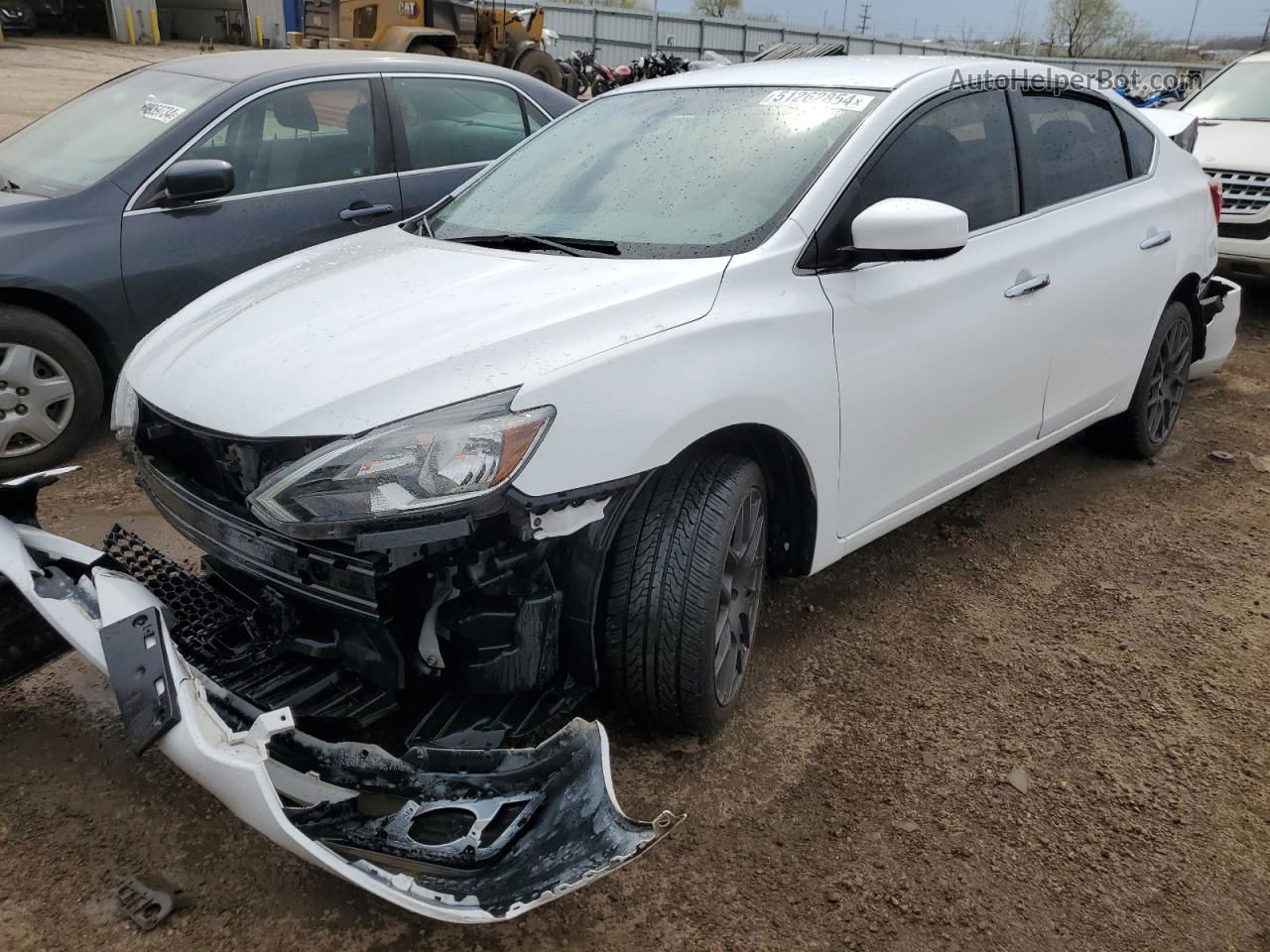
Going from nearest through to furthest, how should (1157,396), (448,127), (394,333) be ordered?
(394,333) < (1157,396) < (448,127)

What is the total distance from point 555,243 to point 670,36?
103 ft

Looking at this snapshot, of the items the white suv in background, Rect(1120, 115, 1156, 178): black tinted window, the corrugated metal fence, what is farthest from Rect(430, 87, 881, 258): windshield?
the corrugated metal fence

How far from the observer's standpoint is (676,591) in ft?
7.68

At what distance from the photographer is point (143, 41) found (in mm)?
29422

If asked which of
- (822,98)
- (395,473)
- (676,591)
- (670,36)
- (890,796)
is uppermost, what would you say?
(670,36)

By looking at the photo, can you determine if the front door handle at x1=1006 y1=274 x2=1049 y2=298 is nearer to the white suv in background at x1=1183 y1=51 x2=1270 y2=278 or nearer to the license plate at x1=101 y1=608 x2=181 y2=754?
the license plate at x1=101 y1=608 x2=181 y2=754

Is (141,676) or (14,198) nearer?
(141,676)

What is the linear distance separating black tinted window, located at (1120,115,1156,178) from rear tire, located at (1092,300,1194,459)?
0.60 metres

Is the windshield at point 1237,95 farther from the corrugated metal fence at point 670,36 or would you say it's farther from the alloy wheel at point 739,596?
the corrugated metal fence at point 670,36

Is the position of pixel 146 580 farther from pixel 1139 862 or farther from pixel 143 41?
pixel 143 41

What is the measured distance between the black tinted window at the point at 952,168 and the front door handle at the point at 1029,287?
22 cm

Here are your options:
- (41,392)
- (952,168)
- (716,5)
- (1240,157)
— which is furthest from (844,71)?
(716,5)

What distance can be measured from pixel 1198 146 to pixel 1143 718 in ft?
21.2

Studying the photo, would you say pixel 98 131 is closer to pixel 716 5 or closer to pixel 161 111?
pixel 161 111
